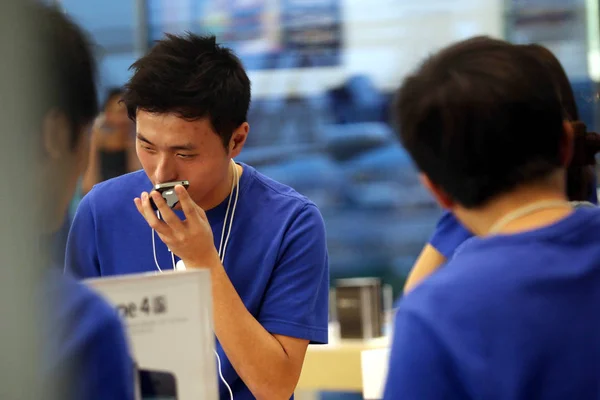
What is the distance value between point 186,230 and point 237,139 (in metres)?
0.23

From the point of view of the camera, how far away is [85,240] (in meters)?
1.48

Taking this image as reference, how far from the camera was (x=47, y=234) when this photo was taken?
56cm

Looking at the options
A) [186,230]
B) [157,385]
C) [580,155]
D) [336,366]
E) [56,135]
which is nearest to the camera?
[56,135]

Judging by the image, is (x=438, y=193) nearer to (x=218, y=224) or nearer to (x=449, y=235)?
(x=449, y=235)

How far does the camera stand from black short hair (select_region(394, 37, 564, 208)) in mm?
807

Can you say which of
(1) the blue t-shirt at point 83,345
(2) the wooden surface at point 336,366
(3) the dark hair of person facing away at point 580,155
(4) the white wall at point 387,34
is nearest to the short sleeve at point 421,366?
(1) the blue t-shirt at point 83,345

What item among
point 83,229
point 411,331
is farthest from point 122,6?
point 411,331

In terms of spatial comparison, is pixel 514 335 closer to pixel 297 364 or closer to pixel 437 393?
pixel 437 393

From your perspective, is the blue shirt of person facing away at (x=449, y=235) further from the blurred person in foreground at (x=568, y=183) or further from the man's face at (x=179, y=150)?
the man's face at (x=179, y=150)

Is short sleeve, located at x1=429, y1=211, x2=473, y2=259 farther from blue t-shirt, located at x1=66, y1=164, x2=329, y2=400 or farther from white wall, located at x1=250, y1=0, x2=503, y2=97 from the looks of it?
white wall, located at x1=250, y1=0, x2=503, y2=97

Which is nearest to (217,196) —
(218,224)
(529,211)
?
(218,224)

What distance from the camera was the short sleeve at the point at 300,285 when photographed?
1.41 meters

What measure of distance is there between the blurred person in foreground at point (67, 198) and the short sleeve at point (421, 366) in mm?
266

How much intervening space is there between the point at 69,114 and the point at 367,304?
8.09ft
